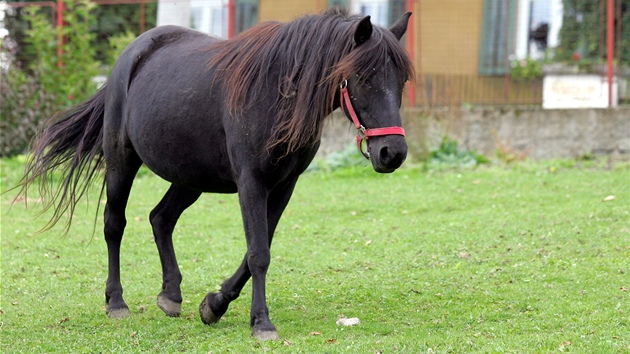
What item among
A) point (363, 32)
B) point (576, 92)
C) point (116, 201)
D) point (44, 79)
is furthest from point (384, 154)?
point (44, 79)

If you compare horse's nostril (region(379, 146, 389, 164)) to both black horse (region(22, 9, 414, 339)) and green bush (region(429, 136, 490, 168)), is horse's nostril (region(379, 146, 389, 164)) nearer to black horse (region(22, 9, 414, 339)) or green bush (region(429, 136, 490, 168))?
black horse (region(22, 9, 414, 339))

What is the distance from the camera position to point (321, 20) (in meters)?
5.23

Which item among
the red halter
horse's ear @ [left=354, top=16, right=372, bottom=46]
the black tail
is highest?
horse's ear @ [left=354, top=16, right=372, bottom=46]

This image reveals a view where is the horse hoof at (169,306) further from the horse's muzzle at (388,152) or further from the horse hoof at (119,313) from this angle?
the horse's muzzle at (388,152)

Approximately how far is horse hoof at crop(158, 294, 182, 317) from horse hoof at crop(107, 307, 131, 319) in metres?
0.24

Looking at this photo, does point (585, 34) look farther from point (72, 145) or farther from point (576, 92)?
point (72, 145)

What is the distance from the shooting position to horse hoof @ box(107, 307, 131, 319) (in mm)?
6012

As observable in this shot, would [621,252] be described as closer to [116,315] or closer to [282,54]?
[282,54]

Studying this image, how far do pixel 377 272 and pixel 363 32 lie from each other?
2.79 m

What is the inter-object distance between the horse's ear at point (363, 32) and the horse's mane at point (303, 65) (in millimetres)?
32

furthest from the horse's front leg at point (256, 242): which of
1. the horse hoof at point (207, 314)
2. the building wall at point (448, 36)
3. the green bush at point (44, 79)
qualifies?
the green bush at point (44, 79)

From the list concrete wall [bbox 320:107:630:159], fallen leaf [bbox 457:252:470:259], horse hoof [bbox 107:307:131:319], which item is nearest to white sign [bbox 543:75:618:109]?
concrete wall [bbox 320:107:630:159]

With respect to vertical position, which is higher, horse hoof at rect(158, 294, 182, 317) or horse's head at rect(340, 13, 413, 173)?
horse's head at rect(340, 13, 413, 173)

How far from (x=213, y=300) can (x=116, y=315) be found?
0.87 m
